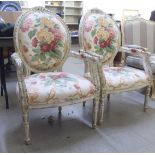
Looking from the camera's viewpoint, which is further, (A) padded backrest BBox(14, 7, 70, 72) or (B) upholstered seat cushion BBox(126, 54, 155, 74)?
(B) upholstered seat cushion BBox(126, 54, 155, 74)

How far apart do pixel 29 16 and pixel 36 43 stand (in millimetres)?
222

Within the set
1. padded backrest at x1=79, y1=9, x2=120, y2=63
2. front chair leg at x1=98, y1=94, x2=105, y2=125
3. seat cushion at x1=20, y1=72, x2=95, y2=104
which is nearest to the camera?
seat cushion at x1=20, y1=72, x2=95, y2=104

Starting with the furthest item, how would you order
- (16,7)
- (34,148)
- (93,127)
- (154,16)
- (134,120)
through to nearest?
(16,7) < (154,16) < (134,120) < (93,127) < (34,148)

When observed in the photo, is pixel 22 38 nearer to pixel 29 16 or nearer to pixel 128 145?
pixel 29 16

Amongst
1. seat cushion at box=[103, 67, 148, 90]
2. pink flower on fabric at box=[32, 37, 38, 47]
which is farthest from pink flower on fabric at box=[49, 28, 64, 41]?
seat cushion at box=[103, 67, 148, 90]

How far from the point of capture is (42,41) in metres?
1.81

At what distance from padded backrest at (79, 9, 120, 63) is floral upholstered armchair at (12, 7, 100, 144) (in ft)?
0.61

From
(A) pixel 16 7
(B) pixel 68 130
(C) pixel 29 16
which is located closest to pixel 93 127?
(B) pixel 68 130

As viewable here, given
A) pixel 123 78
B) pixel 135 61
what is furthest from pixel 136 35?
pixel 123 78

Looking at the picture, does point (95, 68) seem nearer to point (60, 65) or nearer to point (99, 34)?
point (60, 65)

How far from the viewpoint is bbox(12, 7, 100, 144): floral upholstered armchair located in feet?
4.90

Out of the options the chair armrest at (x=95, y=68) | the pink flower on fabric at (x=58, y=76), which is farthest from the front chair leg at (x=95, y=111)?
the pink flower on fabric at (x=58, y=76)

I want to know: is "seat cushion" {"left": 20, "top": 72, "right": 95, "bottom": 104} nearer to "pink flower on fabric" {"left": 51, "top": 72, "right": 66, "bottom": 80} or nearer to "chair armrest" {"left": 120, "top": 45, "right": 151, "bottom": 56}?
"pink flower on fabric" {"left": 51, "top": 72, "right": 66, "bottom": 80}

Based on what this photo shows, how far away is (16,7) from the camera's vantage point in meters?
3.95
